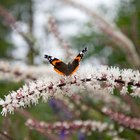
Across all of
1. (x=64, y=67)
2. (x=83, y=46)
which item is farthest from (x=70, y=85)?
(x=83, y=46)

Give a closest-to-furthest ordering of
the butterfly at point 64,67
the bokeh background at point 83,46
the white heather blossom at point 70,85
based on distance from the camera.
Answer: the white heather blossom at point 70,85 → the butterfly at point 64,67 → the bokeh background at point 83,46

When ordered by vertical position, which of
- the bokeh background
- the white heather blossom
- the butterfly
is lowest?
the white heather blossom

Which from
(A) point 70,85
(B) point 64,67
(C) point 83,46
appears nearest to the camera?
(A) point 70,85

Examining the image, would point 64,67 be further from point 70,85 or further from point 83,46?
point 83,46

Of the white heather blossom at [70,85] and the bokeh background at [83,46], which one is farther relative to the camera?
the bokeh background at [83,46]

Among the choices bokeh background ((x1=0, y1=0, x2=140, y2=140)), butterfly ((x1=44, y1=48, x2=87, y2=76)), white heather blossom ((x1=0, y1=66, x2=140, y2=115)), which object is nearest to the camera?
white heather blossom ((x1=0, y1=66, x2=140, y2=115))

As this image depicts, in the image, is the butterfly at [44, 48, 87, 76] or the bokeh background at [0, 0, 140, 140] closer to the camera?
the butterfly at [44, 48, 87, 76]

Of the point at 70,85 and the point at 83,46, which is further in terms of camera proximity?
the point at 83,46

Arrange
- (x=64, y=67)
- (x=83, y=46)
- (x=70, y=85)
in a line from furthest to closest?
(x=83, y=46) < (x=64, y=67) < (x=70, y=85)

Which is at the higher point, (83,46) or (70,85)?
(83,46)
